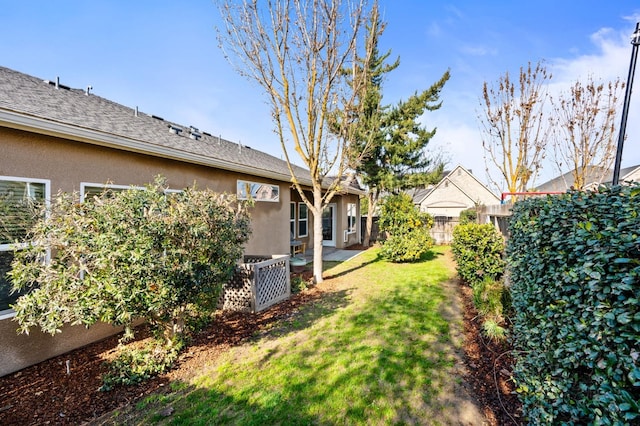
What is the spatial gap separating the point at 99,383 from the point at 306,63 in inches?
306

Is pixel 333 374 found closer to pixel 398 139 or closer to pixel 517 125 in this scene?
pixel 517 125

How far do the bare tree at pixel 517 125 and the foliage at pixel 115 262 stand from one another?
12458mm

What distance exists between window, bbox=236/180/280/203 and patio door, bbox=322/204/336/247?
6063mm

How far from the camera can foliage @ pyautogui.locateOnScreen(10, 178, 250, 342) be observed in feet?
11.1

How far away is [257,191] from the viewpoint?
8828 mm

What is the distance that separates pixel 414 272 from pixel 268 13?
886 cm

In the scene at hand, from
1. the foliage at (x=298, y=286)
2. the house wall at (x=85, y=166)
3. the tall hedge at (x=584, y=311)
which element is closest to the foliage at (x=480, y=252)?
the foliage at (x=298, y=286)

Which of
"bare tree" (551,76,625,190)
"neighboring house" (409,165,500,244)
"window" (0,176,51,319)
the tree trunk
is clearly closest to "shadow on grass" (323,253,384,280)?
the tree trunk

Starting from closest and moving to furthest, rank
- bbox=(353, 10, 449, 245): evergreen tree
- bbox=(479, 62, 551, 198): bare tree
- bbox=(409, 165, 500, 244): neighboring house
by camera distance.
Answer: bbox=(479, 62, 551, 198): bare tree → bbox=(353, 10, 449, 245): evergreen tree → bbox=(409, 165, 500, 244): neighboring house

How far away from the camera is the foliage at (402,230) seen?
11.1 meters

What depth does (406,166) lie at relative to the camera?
53.5 feet

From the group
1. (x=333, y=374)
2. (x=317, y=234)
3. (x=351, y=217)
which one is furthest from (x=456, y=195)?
(x=333, y=374)

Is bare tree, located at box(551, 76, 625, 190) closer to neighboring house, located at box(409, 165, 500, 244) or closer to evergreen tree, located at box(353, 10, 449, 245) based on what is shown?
evergreen tree, located at box(353, 10, 449, 245)

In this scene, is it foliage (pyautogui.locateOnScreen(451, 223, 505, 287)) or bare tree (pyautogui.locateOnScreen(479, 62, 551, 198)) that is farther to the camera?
bare tree (pyautogui.locateOnScreen(479, 62, 551, 198))
